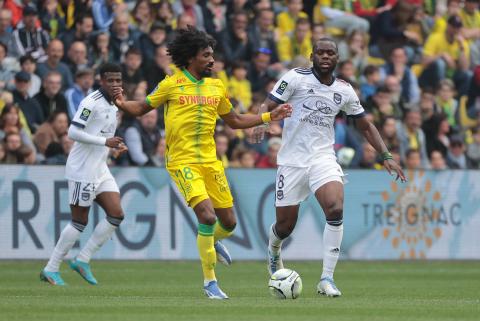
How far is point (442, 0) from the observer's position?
2905 cm

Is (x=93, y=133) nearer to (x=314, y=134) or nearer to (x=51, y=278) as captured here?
(x=51, y=278)

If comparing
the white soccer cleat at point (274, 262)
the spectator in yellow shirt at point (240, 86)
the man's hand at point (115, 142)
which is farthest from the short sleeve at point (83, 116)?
the spectator in yellow shirt at point (240, 86)

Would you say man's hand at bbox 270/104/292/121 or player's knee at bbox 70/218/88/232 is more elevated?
man's hand at bbox 270/104/292/121

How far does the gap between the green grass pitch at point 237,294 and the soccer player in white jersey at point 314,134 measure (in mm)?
1087

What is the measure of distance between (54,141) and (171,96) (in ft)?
24.7

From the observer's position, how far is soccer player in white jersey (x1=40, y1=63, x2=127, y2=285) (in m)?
15.5

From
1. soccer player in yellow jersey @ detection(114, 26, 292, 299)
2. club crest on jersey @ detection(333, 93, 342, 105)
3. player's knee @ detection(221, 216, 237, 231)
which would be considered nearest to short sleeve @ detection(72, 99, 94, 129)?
soccer player in yellow jersey @ detection(114, 26, 292, 299)

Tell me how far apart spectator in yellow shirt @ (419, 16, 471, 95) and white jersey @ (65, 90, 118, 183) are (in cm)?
1212

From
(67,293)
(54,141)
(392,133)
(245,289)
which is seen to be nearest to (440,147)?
(392,133)

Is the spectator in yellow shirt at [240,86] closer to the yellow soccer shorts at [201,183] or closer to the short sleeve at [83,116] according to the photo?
the short sleeve at [83,116]

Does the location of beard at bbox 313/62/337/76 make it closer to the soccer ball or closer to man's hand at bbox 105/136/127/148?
the soccer ball

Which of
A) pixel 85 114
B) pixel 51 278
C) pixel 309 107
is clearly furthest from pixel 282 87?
pixel 51 278

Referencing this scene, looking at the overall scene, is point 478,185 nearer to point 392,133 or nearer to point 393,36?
point 392,133

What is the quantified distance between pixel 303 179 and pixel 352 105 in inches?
39.3
